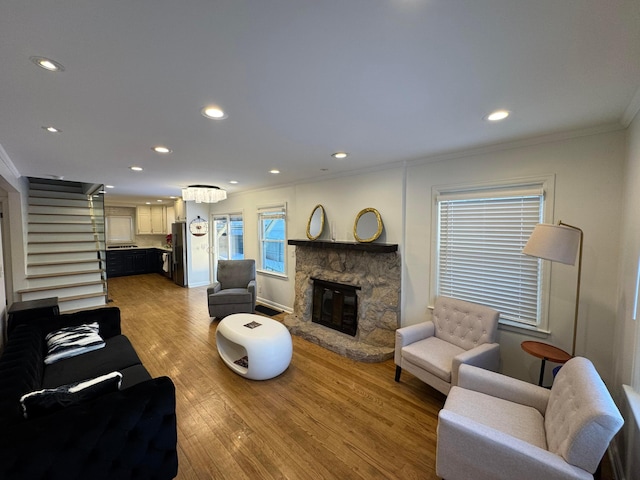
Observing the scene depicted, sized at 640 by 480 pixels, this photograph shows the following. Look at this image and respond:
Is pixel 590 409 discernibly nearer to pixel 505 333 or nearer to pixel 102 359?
pixel 505 333

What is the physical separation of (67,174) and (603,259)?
6490 mm

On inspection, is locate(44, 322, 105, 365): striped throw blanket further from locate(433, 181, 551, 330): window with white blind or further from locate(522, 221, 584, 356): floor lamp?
locate(522, 221, 584, 356): floor lamp

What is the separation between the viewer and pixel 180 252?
23.1ft

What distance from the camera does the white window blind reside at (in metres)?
2.47

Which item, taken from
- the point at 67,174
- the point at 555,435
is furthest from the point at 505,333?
the point at 67,174

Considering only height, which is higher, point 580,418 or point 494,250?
point 494,250

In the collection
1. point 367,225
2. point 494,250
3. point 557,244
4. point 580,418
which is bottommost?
point 580,418

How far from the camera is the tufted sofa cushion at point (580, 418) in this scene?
117 centimetres

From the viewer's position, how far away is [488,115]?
190 centimetres

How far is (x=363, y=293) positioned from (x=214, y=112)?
2721mm

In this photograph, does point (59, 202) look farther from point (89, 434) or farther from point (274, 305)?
point (89, 434)

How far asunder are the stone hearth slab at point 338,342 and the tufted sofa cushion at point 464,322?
2.50 feet

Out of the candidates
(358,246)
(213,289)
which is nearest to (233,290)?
(213,289)

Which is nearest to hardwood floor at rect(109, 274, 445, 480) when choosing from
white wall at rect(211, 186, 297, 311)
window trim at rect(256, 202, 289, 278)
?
white wall at rect(211, 186, 297, 311)
